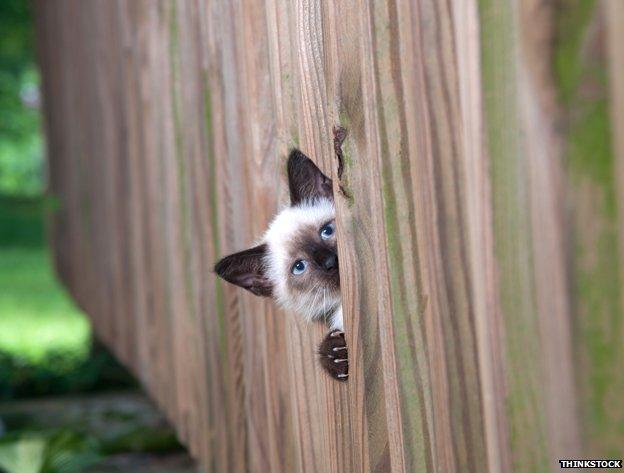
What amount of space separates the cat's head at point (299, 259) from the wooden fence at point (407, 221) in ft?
0.21

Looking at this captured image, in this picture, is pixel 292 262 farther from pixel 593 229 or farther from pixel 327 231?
pixel 593 229

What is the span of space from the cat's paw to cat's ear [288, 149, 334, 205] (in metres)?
0.37

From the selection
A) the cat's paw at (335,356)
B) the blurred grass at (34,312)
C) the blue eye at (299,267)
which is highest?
the blue eye at (299,267)

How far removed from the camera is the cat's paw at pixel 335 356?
209cm

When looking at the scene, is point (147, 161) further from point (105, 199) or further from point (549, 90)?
point (549, 90)

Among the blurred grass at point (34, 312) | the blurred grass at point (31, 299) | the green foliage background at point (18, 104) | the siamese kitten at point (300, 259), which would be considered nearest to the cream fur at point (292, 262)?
the siamese kitten at point (300, 259)

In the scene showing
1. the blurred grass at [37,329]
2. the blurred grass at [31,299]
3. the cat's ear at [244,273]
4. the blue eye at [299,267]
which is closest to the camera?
the cat's ear at [244,273]

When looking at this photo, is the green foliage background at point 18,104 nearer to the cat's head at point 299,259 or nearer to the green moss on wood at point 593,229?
the cat's head at point 299,259

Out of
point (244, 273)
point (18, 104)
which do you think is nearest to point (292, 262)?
point (244, 273)

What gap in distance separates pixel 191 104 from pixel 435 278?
175 centimetres

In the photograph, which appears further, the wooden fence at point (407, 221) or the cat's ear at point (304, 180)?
the cat's ear at point (304, 180)

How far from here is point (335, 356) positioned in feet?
7.11

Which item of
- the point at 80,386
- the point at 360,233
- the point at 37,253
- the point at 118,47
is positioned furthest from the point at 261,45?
the point at 37,253

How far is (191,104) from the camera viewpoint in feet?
10.1
